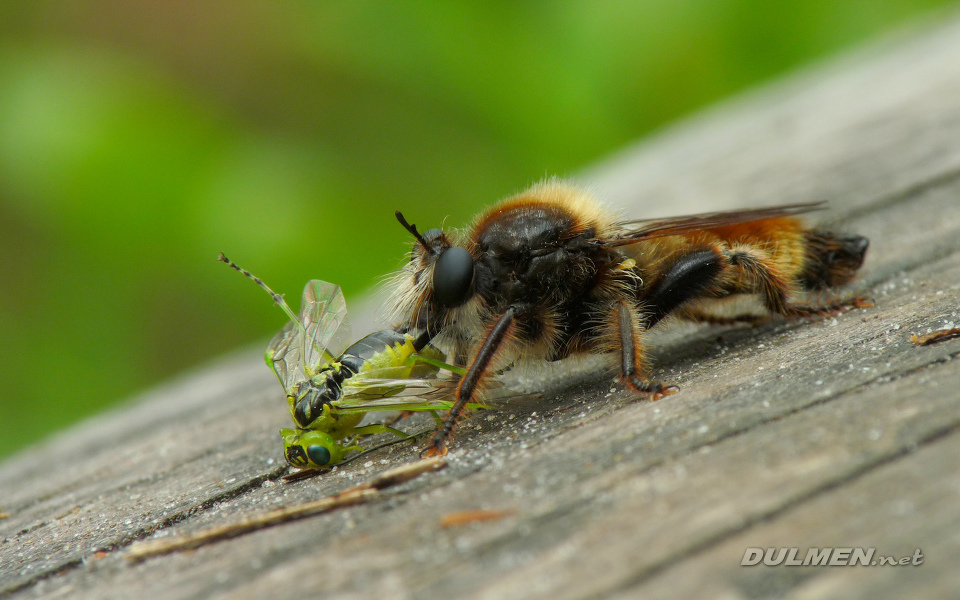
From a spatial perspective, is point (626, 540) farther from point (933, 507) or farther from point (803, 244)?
point (803, 244)

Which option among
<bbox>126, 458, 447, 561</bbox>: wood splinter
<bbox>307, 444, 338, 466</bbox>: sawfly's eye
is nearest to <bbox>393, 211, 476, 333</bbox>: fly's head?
<bbox>307, 444, 338, 466</bbox>: sawfly's eye

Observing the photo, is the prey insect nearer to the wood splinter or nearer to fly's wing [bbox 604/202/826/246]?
the wood splinter

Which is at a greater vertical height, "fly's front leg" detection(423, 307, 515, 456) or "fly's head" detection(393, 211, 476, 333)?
"fly's head" detection(393, 211, 476, 333)

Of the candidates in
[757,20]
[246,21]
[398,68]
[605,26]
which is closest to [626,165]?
[605,26]

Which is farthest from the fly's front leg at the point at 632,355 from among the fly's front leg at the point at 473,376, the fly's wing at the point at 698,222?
the fly's front leg at the point at 473,376

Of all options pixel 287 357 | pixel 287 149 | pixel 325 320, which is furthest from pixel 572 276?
pixel 287 149
